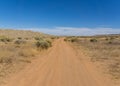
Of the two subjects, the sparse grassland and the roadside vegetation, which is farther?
the sparse grassland

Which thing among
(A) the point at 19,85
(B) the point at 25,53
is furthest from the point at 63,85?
(B) the point at 25,53

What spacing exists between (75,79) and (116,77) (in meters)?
2.40

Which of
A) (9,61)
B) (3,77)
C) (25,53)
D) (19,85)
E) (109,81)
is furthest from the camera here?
(25,53)

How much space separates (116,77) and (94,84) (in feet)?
7.34

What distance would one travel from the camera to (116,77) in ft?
32.8

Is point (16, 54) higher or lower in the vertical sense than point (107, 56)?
higher

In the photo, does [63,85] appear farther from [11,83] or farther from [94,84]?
[11,83]

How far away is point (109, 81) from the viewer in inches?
357

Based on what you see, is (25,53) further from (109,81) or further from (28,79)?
(109,81)

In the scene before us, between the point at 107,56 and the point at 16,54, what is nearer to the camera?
the point at 16,54

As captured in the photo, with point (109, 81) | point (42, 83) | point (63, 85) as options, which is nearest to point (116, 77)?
point (109, 81)

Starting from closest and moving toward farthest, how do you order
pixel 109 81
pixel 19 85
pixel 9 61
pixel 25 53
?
pixel 19 85
pixel 109 81
pixel 9 61
pixel 25 53

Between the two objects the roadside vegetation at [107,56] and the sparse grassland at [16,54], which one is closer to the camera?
the roadside vegetation at [107,56]

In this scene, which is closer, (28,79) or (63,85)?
(63,85)
